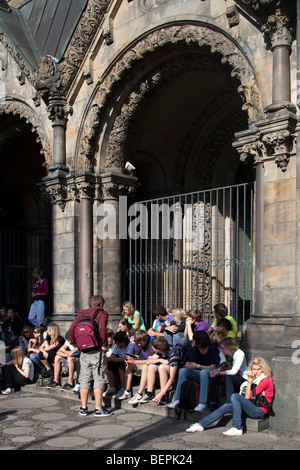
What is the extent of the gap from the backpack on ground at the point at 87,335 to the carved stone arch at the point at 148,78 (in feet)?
12.1

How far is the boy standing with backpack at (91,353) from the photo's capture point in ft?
24.2

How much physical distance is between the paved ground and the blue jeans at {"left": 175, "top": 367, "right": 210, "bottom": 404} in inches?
15.6

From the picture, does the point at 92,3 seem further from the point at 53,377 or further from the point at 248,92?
the point at 53,377

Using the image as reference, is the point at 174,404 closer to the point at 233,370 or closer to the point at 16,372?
the point at 233,370

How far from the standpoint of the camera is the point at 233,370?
22.9 ft

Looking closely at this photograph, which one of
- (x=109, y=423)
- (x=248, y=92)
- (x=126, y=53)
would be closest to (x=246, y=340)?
(x=109, y=423)

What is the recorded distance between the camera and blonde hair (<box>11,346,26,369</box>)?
945 centimetres

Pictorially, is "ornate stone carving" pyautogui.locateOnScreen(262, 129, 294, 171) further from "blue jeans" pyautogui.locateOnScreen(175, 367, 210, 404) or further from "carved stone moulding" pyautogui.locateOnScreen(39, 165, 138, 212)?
"carved stone moulding" pyautogui.locateOnScreen(39, 165, 138, 212)

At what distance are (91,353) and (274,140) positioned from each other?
3786 mm

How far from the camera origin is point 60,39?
12617 mm

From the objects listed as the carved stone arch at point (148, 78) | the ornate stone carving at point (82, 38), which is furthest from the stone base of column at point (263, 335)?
the ornate stone carving at point (82, 38)

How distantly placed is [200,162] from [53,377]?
5916 mm

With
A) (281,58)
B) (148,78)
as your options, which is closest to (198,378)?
(281,58)

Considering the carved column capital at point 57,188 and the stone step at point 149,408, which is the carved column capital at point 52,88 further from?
the stone step at point 149,408
